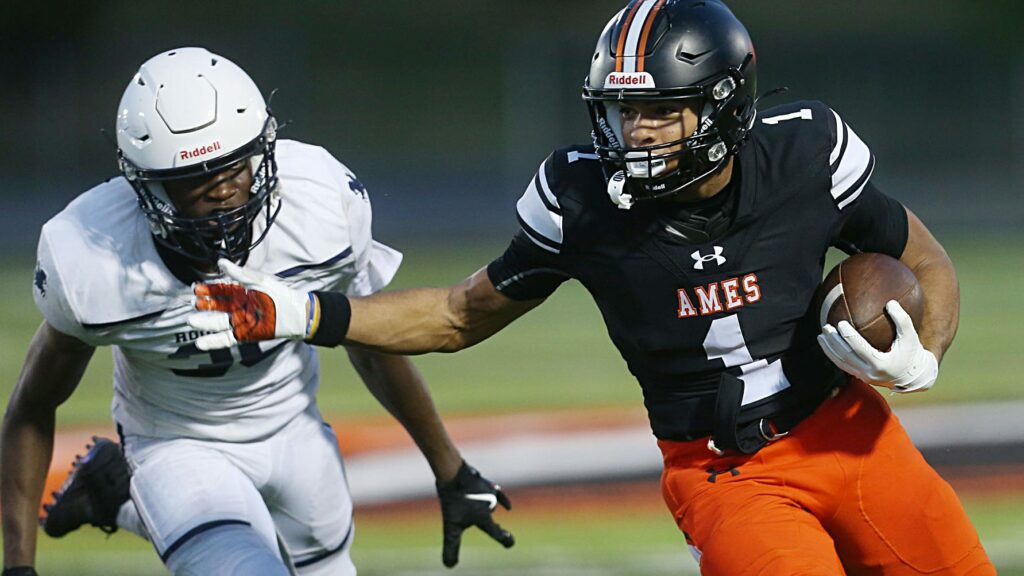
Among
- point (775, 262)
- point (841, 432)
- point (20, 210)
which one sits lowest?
point (20, 210)

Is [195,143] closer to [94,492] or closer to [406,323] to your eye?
[406,323]

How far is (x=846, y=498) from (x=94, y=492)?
2.11 m

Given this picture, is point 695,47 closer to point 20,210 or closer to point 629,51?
point 629,51

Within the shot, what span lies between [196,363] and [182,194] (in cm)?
49

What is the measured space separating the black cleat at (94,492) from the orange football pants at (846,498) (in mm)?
1641

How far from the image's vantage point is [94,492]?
13.3ft

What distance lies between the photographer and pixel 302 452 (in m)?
4.13

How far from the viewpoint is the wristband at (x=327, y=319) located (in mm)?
3387

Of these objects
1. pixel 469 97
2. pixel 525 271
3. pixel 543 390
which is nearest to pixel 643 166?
pixel 525 271

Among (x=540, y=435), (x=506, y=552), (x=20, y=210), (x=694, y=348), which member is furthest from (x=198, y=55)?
(x=20, y=210)

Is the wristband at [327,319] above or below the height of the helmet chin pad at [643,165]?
below

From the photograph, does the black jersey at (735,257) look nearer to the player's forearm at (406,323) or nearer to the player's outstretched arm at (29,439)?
the player's forearm at (406,323)

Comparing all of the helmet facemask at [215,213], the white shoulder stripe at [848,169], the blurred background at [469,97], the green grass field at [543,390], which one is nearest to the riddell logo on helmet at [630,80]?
the white shoulder stripe at [848,169]

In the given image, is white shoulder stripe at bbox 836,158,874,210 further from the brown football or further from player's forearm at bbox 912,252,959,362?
player's forearm at bbox 912,252,959,362
